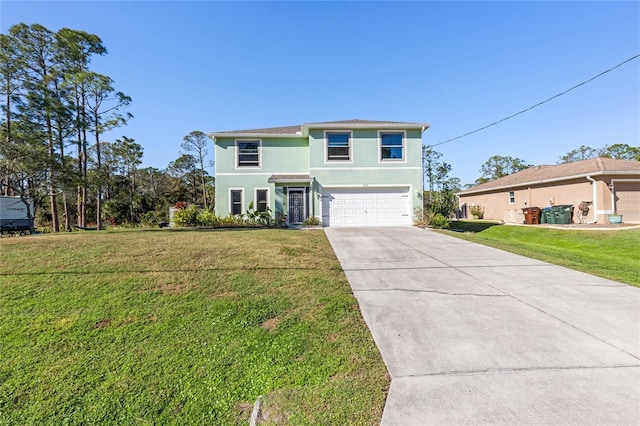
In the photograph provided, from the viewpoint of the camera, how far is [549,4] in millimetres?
10000

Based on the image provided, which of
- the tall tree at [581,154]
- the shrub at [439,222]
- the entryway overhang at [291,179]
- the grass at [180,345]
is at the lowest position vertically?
the grass at [180,345]

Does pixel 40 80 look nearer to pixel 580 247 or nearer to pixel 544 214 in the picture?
pixel 580 247

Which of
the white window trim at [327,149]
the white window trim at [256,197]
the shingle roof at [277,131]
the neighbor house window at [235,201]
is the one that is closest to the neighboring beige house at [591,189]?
the white window trim at [327,149]

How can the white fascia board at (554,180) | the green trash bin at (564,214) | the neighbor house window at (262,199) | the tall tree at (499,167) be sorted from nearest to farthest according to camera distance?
the white fascia board at (554,180) → the neighbor house window at (262,199) → the green trash bin at (564,214) → the tall tree at (499,167)

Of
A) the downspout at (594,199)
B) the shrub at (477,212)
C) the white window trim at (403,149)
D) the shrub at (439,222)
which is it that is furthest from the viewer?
the shrub at (477,212)

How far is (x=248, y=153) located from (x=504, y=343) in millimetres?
14547

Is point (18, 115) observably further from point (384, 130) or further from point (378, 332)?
point (378, 332)

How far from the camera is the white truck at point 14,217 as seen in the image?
37.1 ft

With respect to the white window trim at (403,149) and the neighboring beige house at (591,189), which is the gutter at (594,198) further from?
the white window trim at (403,149)

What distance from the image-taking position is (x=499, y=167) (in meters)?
49.2

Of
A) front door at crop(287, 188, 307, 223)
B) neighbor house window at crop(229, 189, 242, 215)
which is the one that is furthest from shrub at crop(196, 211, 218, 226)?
front door at crop(287, 188, 307, 223)

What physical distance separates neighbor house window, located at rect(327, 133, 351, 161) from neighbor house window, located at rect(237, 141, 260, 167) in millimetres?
4038

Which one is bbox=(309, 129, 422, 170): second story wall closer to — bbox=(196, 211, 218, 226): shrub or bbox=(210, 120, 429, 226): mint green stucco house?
bbox=(210, 120, 429, 226): mint green stucco house

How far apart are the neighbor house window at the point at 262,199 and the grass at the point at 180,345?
9.44 m
